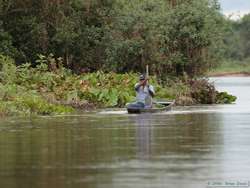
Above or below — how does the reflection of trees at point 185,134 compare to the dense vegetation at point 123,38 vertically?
below

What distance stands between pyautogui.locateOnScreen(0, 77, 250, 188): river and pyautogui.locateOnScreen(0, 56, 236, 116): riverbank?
3.44 metres

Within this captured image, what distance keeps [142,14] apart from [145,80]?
13.9 metres

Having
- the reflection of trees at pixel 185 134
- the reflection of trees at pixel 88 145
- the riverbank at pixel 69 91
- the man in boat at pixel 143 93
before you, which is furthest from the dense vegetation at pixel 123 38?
the reflection of trees at pixel 88 145

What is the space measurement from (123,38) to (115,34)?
2.23 ft

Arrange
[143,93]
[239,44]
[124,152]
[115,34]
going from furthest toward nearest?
[239,44], [115,34], [143,93], [124,152]

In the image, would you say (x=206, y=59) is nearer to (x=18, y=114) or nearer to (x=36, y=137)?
(x=18, y=114)

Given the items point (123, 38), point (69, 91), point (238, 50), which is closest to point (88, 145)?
point (69, 91)

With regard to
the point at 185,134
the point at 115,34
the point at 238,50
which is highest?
the point at 115,34

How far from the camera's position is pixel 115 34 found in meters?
48.0

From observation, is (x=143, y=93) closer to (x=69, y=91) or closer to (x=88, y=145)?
(x=69, y=91)

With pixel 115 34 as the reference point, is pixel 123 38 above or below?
below

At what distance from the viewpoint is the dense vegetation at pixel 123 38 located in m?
46.2

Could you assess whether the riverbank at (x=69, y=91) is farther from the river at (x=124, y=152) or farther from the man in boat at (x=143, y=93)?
the river at (x=124, y=152)

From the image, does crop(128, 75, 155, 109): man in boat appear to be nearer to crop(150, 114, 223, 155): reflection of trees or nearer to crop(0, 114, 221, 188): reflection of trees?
crop(150, 114, 223, 155): reflection of trees
